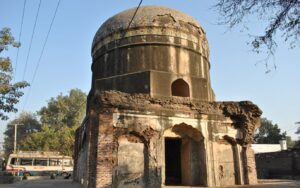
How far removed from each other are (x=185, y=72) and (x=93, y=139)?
5.24 metres

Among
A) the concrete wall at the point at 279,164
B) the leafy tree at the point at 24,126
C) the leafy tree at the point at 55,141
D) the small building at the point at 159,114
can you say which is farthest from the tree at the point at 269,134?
the leafy tree at the point at 24,126

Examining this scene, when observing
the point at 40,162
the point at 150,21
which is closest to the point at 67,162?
the point at 40,162

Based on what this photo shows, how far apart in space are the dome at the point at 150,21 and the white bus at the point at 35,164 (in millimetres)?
16820

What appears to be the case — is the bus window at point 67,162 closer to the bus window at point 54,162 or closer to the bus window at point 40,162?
the bus window at point 54,162

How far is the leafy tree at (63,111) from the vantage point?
43.3 metres

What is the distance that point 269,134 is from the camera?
4134 cm

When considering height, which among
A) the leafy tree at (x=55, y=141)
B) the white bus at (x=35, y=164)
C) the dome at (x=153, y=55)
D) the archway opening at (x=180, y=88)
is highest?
the dome at (x=153, y=55)

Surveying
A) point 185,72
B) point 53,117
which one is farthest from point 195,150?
point 53,117

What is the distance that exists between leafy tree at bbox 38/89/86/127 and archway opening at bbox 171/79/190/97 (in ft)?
102

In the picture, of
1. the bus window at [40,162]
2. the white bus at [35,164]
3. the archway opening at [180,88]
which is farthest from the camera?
the bus window at [40,162]

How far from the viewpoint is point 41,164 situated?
28906 millimetres

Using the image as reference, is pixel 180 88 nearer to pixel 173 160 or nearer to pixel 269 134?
pixel 173 160

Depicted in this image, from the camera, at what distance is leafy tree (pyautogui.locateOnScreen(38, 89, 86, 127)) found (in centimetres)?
4331

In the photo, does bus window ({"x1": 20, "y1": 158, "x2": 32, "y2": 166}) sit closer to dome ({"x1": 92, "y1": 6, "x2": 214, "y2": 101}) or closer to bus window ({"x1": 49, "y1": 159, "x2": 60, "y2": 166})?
bus window ({"x1": 49, "y1": 159, "x2": 60, "y2": 166})
